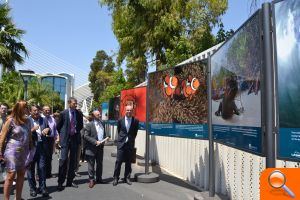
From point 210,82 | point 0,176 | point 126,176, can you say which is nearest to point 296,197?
point 210,82

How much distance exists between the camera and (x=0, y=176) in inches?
382

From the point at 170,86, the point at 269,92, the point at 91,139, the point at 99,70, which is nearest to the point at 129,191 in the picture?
the point at 91,139

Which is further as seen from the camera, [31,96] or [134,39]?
[31,96]

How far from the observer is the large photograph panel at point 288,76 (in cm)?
335

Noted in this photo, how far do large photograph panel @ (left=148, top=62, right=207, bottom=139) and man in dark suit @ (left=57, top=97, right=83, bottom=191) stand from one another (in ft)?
5.58

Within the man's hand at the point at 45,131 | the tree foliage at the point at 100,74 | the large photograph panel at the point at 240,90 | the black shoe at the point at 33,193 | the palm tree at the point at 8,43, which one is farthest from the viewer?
the tree foliage at the point at 100,74

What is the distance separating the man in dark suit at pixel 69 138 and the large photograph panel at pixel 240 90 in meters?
3.33

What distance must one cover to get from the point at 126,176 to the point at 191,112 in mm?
2354

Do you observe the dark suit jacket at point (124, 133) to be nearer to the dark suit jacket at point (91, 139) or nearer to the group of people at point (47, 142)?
the group of people at point (47, 142)

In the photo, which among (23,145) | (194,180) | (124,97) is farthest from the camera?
(124,97)

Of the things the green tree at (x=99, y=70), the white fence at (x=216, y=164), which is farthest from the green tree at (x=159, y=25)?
the green tree at (x=99, y=70)

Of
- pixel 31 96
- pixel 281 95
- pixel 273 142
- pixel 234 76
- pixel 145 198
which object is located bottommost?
pixel 145 198

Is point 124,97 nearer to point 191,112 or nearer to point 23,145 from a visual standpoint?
point 191,112

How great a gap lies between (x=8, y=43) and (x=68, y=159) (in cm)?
1635
